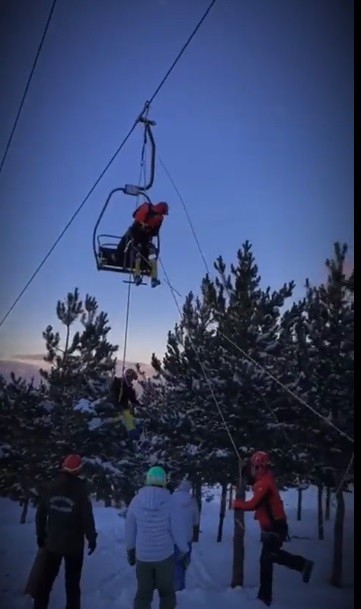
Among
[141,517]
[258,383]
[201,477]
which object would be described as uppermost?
[258,383]

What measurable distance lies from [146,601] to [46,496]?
1093 mm

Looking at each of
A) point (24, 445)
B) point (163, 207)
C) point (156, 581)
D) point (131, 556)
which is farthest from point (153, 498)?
point (24, 445)

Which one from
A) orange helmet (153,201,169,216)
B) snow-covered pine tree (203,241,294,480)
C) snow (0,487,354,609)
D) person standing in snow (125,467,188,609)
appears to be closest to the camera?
person standing in snow (125,467,188,609)

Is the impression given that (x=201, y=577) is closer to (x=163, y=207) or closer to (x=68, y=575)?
(x=68, y=575)

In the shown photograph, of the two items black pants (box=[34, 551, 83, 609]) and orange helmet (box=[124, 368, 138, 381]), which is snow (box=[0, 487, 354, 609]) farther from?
orange helmet (box=[124, 368, 138, 381])

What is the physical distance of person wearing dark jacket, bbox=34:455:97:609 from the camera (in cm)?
350

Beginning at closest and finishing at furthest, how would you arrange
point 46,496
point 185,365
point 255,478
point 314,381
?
point 46,496 → point 255,478 → point 314,381 → point 185,365

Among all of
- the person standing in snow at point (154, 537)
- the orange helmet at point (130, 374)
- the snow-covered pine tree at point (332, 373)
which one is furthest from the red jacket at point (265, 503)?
the snow-covered pine tree at point (332, 373)

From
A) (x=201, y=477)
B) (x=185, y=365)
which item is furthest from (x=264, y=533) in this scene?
(x=185, y=365)

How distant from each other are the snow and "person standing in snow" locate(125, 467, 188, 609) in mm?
1320

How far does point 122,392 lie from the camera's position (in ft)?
18.0

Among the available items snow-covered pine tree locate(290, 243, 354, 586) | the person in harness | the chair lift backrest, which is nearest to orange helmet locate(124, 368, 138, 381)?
the person in harness

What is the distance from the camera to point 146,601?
334 centimetres

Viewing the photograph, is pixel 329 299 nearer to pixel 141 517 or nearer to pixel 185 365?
pixel 185 365
